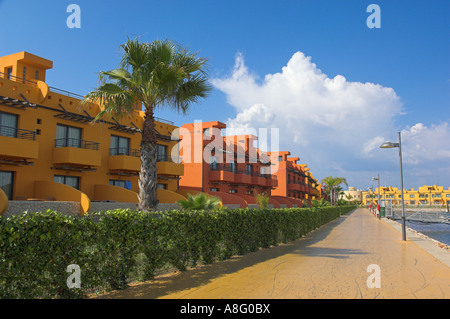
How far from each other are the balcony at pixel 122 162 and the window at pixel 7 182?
21.7 ft

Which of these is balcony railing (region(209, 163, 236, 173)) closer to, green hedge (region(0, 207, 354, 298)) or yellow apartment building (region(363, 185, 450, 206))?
green hedge (region(0, 207, 354, 298))

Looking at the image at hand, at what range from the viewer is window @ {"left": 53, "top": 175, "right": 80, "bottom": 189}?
812 inches

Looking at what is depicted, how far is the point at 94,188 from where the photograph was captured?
22.7 m

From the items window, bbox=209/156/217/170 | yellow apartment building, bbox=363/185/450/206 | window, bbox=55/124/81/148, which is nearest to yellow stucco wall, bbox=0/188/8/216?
window, bbox=55/124/81/148

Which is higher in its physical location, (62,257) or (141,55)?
(141,55)

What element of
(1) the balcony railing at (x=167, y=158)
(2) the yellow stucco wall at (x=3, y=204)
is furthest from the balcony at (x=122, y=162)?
(2) the yellow stucco wall at (x=3, y=204)

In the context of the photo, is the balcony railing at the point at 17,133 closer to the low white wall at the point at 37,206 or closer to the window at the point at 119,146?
the low white wall at the point at 37,206

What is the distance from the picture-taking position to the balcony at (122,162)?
23.8m

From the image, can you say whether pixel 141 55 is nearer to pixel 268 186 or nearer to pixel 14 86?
pixel 14 86

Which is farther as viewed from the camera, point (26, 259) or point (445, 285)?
point (445, 285)

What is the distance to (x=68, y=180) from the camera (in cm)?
2134

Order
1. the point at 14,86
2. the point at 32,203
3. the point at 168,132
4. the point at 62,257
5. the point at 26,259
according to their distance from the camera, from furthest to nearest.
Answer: the point at 168,132, the point at 14,86, the point at 32,203, the point at 62,257, the point at 26,259
